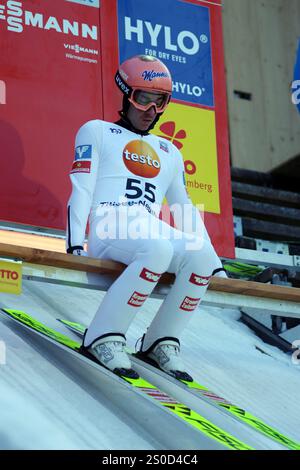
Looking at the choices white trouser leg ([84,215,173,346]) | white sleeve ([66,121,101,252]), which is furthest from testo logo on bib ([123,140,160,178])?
white trouser leg ([84,215,173,346])

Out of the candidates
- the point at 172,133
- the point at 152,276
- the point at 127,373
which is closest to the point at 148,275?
the point at 152,276

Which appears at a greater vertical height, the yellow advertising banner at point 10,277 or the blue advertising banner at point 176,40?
the blue advertising banner at point 176,40

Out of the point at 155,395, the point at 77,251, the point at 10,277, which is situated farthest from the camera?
the point at 77,251

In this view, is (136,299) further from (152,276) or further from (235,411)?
(235,411)

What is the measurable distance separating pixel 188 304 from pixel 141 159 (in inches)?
31.9

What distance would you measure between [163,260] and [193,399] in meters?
0.62

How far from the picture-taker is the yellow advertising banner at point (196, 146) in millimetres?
6637

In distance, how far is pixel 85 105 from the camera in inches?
251

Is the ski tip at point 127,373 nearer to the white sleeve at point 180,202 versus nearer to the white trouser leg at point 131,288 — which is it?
the white trouser leg at point 131,288

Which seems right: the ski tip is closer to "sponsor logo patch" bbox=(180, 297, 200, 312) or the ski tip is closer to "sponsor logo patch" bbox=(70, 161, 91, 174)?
"sponsor logo patch" bbox=(180, 297, 200, 312)

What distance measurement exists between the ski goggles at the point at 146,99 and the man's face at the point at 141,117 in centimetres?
3

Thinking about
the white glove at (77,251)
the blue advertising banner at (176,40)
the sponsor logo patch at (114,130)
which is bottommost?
the white glove at (77,251)

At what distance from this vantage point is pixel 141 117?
5039 millimetres

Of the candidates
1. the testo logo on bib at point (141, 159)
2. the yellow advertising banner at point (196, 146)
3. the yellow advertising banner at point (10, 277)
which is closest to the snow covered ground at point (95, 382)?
the yellow advertising banner at point (10, 277)
